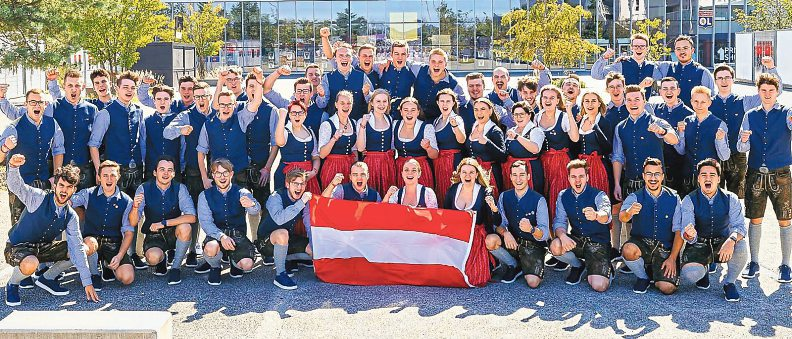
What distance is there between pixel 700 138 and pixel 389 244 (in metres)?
2.68

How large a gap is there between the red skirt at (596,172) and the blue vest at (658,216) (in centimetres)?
74

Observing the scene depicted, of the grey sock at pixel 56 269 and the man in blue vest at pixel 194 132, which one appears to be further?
the man in blue vest at pixel 194 132

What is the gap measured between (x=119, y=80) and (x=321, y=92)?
1.80 metres

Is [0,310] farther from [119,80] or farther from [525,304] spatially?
[525,304]

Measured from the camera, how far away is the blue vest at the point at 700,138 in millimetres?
7152

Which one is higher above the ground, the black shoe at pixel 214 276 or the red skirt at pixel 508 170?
the red skirt at pixel 508 170

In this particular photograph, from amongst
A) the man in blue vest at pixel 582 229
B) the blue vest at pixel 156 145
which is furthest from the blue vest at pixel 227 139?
the man in blue vest at pixel 582 229

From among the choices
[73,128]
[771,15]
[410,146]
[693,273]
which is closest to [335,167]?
[410,146]

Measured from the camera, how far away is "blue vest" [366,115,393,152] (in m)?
7.49

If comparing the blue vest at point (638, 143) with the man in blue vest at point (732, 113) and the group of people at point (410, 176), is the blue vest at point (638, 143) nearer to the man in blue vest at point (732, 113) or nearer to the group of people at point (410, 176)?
the group of people at point (410, 176)

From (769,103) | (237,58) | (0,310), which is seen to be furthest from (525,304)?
(237,58)

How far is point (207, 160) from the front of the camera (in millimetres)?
7762

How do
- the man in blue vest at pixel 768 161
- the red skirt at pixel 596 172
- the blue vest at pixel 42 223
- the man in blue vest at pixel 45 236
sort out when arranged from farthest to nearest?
the red skirt at pixel 596 172
the man in blue vest at pixel 768 161
the blue vest at pixel 42 223
the man in blue vest at pixel 45 236

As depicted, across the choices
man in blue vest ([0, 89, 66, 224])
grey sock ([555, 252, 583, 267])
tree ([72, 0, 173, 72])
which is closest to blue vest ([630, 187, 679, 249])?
grey sock ([555, 252, 583, 267])
